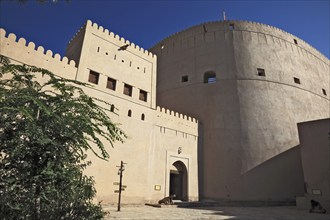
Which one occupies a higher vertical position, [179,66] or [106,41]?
[179,66]

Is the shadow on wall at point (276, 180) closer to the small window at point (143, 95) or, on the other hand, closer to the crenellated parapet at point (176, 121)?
the crenellated parapet at point (176, 121)

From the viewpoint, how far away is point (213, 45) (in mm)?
18328

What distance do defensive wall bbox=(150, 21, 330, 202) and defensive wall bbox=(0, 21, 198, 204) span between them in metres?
2.23

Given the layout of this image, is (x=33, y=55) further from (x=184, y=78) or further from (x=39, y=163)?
(x=184, y=78)

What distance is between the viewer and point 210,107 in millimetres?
16484

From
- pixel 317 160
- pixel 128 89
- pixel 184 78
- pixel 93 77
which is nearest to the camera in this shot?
pixel 93 77

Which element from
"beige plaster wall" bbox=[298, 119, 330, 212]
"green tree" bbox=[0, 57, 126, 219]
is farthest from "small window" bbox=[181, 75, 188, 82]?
"green tree" bbox=[0, 57, 126, 219]

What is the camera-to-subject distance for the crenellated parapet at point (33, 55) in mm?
8812

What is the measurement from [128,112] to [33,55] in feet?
16.8

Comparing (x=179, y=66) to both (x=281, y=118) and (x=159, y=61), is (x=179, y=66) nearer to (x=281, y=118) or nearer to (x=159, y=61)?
(x=159, y=61)

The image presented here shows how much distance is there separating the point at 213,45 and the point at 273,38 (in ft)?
17.8

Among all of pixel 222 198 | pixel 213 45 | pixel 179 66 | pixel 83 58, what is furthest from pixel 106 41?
pixel 222 198

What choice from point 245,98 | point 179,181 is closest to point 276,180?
point 245,98

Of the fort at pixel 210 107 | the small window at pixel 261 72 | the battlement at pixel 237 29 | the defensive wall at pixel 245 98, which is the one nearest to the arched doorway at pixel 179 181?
the fort at pixel 210 107
